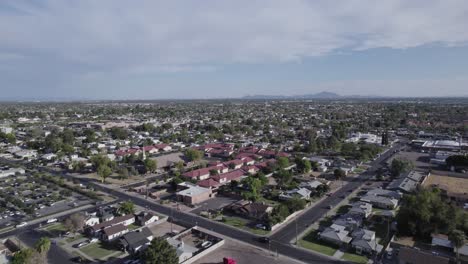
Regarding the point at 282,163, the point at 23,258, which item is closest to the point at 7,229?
the point at 23,258

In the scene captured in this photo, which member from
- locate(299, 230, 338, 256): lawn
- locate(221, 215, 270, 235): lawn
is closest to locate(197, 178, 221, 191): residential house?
locate(221, 215, 270, 235): lawn

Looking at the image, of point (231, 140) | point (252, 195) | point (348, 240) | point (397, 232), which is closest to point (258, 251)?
point (348, 240)

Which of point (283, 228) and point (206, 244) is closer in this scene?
point (206, 244)

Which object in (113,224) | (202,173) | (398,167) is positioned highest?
(398,167)

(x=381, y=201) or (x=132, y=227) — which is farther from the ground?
(x=381, y=201)

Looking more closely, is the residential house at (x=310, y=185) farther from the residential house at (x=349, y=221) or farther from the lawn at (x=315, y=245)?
the lawn at (x=315, y=245)

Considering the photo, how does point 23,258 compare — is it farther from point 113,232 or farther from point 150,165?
point 150,165

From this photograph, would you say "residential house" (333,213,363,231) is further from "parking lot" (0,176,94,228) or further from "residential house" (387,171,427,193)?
"parking lot" (0,176,94,228)
